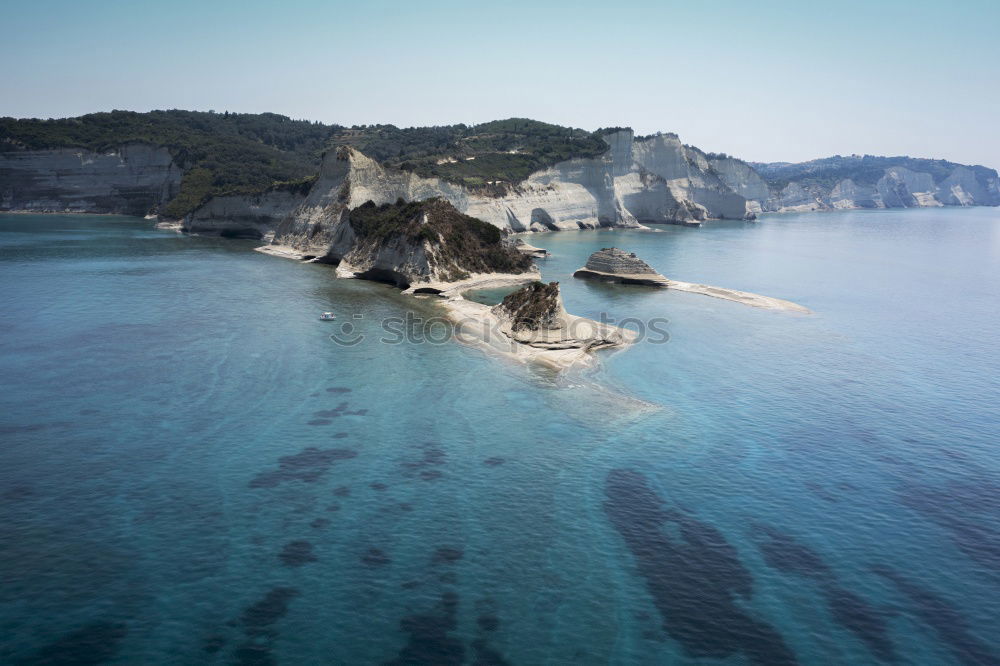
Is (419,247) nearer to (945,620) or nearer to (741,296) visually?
(741,296)

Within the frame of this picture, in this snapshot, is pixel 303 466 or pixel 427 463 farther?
pixel 427 463

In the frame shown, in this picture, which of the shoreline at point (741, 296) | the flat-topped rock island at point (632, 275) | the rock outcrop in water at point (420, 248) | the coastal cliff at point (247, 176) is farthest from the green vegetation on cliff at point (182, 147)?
the shoreline at point (741, 296)

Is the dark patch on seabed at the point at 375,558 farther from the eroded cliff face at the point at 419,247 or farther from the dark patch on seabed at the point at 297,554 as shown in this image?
the eroded cliff face at the point at 419,247

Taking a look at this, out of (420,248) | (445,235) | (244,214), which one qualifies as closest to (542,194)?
(244,214)

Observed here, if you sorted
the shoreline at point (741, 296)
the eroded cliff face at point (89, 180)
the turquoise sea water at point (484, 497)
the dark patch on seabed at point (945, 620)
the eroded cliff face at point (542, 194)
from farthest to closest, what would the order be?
the eroded cliff face at point (89, 180) → the eroded cliff face at point (542, 194) → the shoreline at point (741, 296) → the turquoise sea water at point (484, 497) → the dark patch on seabed at point (945, 620)

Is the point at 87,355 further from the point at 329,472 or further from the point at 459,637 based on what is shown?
the point at 459,637

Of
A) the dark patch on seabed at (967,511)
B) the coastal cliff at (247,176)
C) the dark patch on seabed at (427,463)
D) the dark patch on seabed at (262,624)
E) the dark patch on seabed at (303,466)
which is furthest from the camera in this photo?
the coastal cliff at (247,176)
